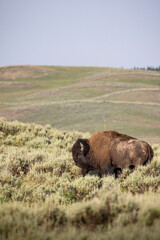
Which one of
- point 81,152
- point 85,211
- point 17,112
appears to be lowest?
point 17,112

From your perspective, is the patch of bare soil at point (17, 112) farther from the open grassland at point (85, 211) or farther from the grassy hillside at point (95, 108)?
the open grassland at point (85, 211)

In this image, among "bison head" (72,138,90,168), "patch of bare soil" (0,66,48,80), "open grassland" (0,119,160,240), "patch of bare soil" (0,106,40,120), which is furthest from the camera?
"patch of bare soil" (0,66,48,80)

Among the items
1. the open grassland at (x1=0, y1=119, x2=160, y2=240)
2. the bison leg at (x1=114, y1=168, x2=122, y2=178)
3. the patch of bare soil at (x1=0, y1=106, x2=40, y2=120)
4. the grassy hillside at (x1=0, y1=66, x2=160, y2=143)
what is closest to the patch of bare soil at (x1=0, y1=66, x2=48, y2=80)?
the grassy hillside at (x1=0, y1=66, x2=160, y2=143)

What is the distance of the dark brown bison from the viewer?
6.66 meters

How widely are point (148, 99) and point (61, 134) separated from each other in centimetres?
2930

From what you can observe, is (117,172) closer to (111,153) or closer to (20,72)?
(111,153)

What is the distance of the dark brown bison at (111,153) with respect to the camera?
666 centimetres

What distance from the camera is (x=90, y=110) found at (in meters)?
33.4

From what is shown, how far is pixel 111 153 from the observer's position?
6.93 metres

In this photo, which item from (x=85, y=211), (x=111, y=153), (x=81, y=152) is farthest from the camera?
(x=81, y=152)

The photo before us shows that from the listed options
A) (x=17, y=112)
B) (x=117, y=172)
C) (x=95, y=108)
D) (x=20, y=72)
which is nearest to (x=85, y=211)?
(x=117, y=172)

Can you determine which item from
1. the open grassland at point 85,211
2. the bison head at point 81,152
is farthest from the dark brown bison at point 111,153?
the open grassland at point 85,211

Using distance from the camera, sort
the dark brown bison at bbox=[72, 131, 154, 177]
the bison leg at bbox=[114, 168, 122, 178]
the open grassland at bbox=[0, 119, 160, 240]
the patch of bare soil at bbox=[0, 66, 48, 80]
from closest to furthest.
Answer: the open grassland at bbox=[0, 119, 160, 240] < the dark brown bison at bbox=[72, 131, 154, 177] < the bison leg at bbox=[114, 168, 122, 178] < the patch of bare soil at bbox=[0, 66, 48, 80]

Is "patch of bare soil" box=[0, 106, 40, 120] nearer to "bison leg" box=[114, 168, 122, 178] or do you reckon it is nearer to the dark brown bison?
the dark brown bison
